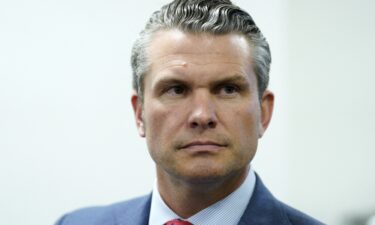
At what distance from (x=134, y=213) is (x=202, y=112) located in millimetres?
505

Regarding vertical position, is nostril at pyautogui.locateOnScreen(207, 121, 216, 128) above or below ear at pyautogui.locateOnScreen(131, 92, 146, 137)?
above

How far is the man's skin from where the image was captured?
1326 mm

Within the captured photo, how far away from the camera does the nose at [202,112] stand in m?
1.30

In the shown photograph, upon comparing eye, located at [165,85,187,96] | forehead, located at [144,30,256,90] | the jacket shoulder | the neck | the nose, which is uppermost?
forehead, located at [144,30,256,90]

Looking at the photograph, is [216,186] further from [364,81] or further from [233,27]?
[364,81]

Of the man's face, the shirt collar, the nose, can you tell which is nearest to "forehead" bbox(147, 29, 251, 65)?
the man's face

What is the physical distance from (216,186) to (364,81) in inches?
42.3

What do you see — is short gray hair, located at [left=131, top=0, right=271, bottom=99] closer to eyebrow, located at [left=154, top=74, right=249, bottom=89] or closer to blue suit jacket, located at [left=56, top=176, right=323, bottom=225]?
eyebrow, located at [left=154, top=74, right=249, bottom=89]

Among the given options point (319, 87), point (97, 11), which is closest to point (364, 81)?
point (319, 87)

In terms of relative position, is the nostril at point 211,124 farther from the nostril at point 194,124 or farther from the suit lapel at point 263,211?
the suit lapel at point 263,211

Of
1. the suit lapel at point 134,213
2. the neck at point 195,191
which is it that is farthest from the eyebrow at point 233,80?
the suit lapel at point 134,213

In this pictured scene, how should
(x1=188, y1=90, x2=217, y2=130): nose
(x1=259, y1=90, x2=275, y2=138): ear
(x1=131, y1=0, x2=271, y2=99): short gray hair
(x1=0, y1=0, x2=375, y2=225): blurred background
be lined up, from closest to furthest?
(x1=188, y1=90, x2=217, y2=130): nose, (x1=131, y1=0, x2=271, y2=99): short gray hair, (x1=259, y1=90, x2=275, y2=138): ear, (x1=0, y1=0, x2=375, y2=225): blurred background

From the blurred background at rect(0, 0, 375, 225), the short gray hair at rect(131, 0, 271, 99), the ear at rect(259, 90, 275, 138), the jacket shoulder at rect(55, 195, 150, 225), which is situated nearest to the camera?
the short gray hair at rect(131, 0, 271, 99)

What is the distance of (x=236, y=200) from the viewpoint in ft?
4.81
